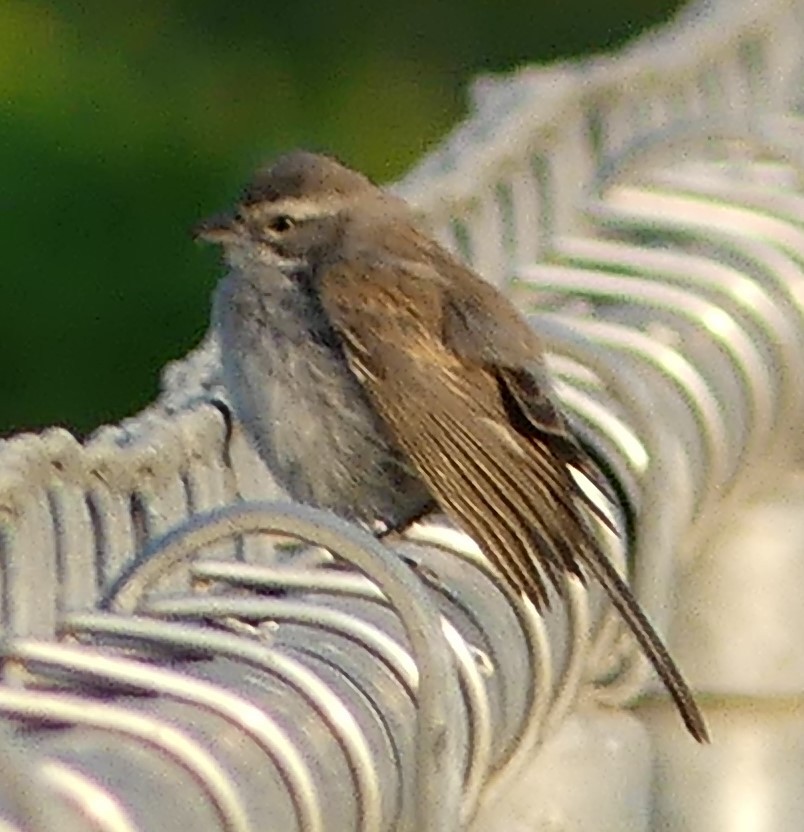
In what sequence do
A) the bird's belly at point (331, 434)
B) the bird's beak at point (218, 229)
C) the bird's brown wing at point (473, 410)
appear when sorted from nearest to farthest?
the bird's brown wing at point (473, 410) < the bird's belly at point (331, 434) < the bird's beak at point (218, 229)

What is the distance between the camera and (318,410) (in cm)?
374

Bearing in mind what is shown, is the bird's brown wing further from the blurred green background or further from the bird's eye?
the blurred green background

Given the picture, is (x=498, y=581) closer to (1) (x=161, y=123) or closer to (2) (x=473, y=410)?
(2) (x=473, y=410)

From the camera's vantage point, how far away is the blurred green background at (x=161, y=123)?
7.46 m

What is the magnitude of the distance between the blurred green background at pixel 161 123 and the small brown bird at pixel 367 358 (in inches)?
116

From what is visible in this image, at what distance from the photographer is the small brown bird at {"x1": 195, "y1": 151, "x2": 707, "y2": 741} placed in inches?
133

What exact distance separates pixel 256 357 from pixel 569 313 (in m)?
0.77

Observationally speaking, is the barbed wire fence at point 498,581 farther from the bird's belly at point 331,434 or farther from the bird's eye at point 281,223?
the bird's eye at point 281,223

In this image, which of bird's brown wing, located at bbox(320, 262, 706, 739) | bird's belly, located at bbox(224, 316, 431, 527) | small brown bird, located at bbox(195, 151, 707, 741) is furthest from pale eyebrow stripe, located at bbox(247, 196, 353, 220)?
bird's belly, located at bbox(224, 316, 431, 527)

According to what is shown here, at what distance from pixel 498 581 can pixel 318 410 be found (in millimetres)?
1408

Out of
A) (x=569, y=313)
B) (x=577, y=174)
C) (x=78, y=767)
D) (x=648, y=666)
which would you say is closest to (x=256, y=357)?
(x=577, y=174)

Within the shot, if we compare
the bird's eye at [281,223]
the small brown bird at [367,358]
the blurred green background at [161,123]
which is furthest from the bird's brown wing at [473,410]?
the blurred green background at [161,123]

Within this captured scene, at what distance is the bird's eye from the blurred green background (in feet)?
9.56

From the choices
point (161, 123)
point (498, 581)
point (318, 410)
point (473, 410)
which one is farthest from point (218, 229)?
point (161, 123)
